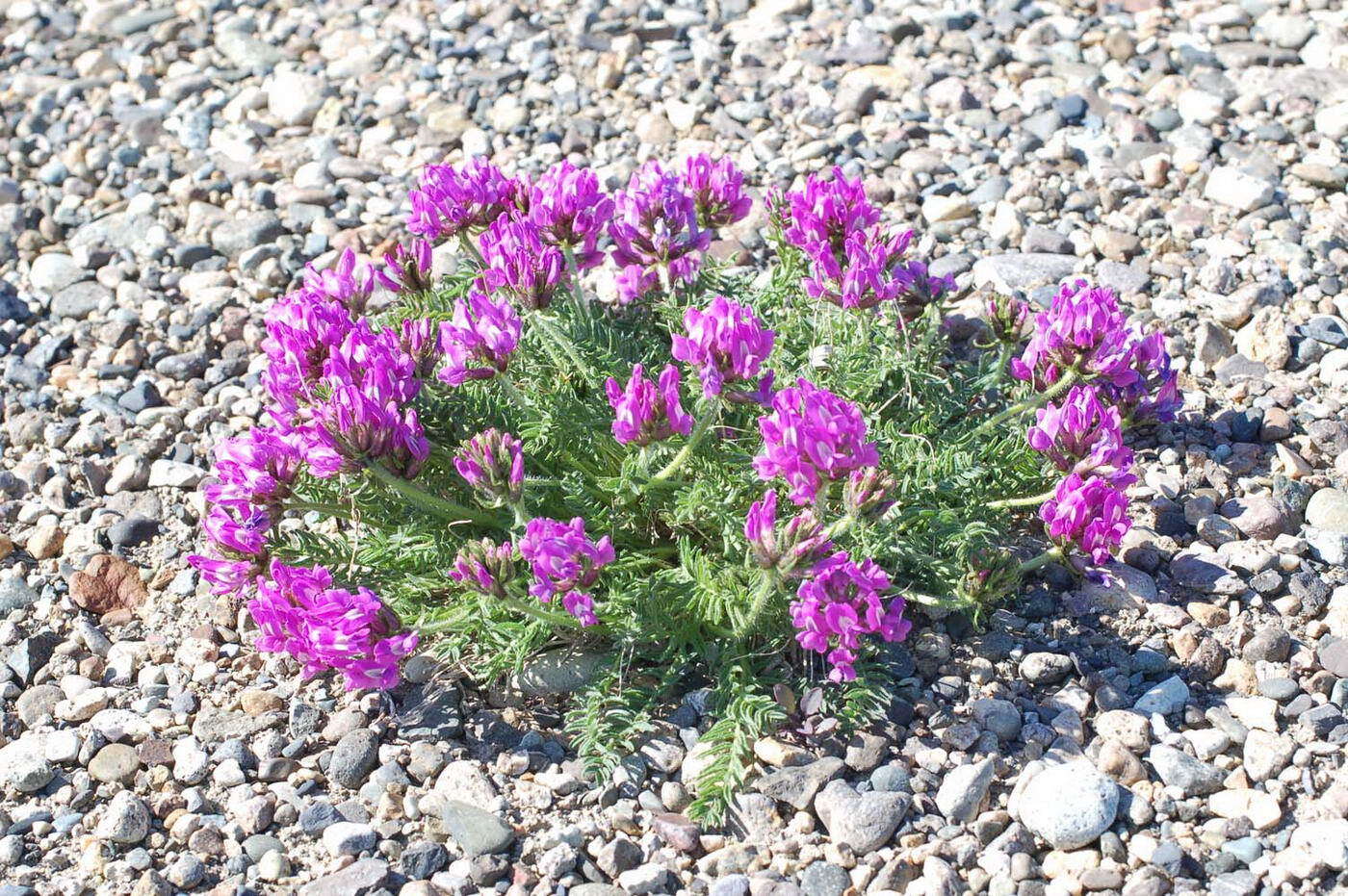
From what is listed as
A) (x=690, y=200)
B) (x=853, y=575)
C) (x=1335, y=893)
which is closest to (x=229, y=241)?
(x=690, y=200)

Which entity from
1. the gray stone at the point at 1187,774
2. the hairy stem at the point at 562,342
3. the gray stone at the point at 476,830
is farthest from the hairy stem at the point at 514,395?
the gray stone at the point at 1187,774

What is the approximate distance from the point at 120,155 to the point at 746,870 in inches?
197

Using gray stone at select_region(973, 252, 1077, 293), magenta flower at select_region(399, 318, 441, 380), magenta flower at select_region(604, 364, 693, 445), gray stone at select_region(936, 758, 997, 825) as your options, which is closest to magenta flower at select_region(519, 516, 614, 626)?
magenta flower at select_region(604, 364, 693, 445)

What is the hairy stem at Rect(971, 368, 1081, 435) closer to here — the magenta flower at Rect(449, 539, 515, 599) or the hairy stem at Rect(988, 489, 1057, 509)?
the hairy stem at Rect(988, 489, 1057, 509)

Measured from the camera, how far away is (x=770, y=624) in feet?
12.6

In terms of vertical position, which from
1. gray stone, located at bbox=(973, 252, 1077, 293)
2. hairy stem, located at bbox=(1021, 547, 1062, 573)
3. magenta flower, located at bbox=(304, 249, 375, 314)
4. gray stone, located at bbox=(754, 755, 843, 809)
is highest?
magenta flower, located at bbox=(304, 249, 375, 314)

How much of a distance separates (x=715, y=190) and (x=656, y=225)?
29 centimetres

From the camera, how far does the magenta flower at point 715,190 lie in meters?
4.35

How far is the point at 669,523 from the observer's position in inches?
156

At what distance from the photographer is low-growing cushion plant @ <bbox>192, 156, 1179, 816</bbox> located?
3.41 m

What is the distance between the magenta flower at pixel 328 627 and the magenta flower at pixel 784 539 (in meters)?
0.88

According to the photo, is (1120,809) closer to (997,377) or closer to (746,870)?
(746,870)

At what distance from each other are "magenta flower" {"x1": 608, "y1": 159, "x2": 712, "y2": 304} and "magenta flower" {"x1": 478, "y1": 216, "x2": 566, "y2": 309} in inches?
15.5

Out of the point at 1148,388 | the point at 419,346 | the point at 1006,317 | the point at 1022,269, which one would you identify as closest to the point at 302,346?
the point at 419,346
